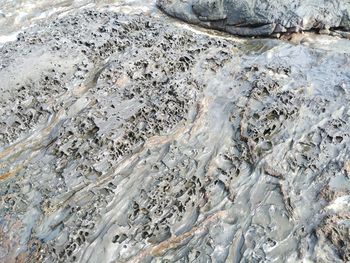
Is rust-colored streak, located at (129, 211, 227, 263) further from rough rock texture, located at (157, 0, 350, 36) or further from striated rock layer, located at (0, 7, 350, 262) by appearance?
rough rock texture, located at (157, 0, 350, 36)

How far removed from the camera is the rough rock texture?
6.13 metres

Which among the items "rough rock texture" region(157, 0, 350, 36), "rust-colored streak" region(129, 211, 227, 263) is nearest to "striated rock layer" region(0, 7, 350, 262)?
"rust-colored streak" region(129, 211, 227, 263)

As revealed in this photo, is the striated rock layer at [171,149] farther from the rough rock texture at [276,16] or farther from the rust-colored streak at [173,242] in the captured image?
the rough rock texture at [276,16]

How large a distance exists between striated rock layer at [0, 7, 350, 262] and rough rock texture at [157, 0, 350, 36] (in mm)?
509

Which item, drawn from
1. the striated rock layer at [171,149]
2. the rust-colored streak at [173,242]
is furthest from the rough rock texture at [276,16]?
the rust-colored streak at [173,242]

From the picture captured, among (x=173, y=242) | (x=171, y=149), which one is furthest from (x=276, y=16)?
(x=173, y=242)

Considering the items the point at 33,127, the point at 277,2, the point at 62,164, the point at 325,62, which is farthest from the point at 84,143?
the point at 277,2

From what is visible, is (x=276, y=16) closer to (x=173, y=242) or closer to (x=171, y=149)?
(x=171, y=149)

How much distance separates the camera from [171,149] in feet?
14.4

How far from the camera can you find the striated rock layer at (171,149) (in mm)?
3676

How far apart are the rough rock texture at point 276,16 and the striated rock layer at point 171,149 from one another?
51 cm

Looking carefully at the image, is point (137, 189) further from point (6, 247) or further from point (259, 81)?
point (259, 81)

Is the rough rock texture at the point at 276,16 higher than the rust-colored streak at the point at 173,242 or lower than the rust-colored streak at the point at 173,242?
higher

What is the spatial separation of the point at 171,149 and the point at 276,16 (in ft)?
10.00
